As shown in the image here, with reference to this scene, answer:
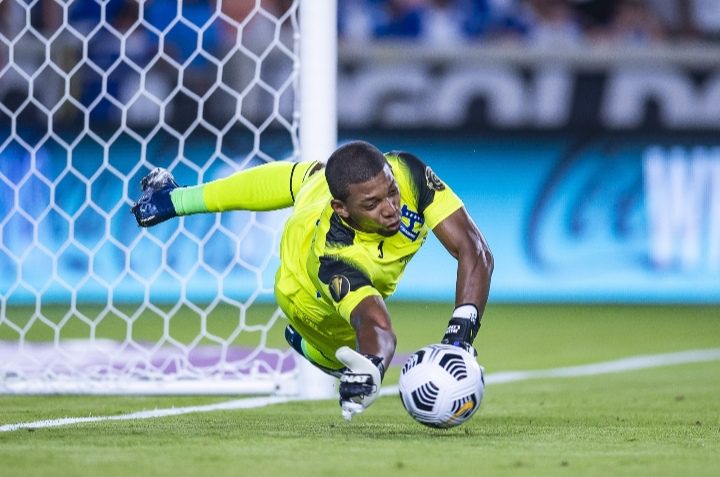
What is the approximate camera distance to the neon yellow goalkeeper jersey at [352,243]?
525cm

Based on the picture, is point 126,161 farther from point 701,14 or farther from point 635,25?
point 701,14

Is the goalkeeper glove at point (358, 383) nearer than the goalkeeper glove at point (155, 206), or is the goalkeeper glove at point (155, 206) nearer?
the goalkeeper glove at point (358, 383)

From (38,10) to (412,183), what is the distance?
24.7ft

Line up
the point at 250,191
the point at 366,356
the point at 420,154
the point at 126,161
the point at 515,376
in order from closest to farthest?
the point at 366,356, the point at 250,191, the point at 515,376, the point at 126,161, the point at 420,154

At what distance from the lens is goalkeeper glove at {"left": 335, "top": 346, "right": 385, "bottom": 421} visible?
4.73 m

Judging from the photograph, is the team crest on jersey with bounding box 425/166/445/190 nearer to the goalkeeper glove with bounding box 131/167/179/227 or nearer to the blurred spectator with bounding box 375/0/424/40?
the goalkeeper glove with bounding box 131/167/179/227

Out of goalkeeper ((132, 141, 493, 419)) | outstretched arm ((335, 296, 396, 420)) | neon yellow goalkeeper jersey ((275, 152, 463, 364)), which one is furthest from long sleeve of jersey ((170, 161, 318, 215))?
outstretched arm ((335, 296, 396, 420))

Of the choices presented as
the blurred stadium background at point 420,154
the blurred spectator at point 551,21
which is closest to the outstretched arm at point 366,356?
the blurred stadium background at point 420,154

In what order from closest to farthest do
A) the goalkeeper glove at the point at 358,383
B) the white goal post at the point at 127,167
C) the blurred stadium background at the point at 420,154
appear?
the goalkeeper glove at the point at 358,383 < the blurred stadium background at the point at 420,154 < the white goal post at the point at 127,167

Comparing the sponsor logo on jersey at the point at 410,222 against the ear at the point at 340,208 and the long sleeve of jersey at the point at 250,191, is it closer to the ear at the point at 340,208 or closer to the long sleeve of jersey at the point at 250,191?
the ear at the point at 340,208

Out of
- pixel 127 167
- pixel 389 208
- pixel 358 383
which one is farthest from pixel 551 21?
pixel 358 383

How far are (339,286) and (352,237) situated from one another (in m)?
0.20

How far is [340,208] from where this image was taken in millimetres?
5148

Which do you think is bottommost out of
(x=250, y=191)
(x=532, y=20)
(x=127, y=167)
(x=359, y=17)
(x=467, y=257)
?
(x=467, y=257)
